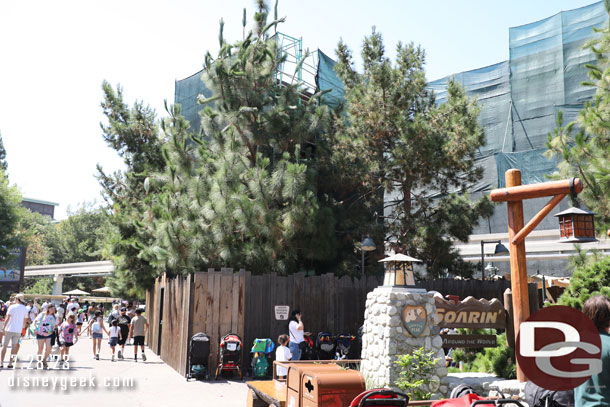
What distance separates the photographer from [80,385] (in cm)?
1071

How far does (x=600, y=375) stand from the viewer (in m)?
2.81

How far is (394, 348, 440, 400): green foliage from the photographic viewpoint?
794 centimetres

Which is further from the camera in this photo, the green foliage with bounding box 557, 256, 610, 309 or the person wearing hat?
the person wearing hat

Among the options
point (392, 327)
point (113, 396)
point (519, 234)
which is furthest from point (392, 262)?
point (113, 396)

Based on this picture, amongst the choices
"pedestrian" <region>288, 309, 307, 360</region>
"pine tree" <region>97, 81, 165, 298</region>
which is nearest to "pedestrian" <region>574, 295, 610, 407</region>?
"pedestrian" <region>288, 309, 307, 360</region>

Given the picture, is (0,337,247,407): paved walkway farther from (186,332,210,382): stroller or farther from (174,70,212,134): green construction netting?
(174,70,212,134): green construction netting

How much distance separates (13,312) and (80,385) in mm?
3296

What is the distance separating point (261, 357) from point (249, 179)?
4583mm

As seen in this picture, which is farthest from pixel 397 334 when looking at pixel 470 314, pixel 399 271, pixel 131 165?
pixel 131 165

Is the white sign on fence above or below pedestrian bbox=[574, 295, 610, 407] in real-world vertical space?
below

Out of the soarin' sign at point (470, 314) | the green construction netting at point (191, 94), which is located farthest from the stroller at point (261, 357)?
the green construction netting at point (191, 94)

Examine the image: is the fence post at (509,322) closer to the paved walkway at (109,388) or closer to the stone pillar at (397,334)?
the stone pillar at (397,334)

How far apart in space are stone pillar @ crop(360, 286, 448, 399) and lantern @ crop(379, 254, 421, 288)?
153 mm

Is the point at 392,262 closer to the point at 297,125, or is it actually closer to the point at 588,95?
the point at 297,125
